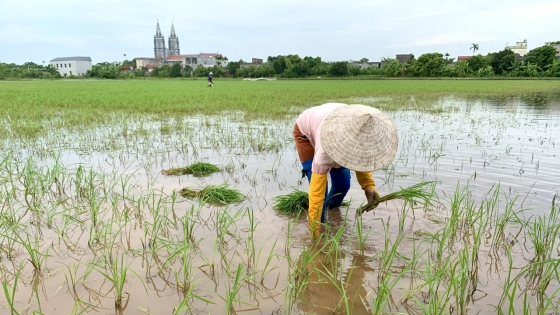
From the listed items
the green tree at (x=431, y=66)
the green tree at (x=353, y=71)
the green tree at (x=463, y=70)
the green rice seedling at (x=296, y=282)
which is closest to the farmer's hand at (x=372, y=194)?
the green rice seedling at (x=296, y=282)

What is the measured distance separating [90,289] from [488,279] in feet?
7.22

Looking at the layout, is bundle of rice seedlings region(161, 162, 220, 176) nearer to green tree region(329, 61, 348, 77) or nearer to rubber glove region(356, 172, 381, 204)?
rubber glove region(356, 172, 381, 204)

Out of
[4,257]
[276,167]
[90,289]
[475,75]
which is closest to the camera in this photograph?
[90,289]

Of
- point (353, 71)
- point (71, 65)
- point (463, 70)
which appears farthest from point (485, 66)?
point (71, 65)

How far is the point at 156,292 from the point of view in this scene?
185cm

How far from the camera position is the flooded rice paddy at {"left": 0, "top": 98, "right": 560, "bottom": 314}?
1777 mm

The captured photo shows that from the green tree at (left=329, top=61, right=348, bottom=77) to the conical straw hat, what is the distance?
45514 millimetres

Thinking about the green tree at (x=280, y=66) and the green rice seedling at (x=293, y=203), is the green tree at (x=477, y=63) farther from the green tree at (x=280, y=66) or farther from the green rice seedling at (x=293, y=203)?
the green rice seedling at (x=293, y=203)

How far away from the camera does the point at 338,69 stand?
45.7 m

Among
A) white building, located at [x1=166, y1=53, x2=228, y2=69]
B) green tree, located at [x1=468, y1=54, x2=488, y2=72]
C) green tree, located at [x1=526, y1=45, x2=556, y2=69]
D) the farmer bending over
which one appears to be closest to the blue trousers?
the farmer bending over

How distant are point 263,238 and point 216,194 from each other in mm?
817

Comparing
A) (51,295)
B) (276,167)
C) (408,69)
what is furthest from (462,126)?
(408,69)

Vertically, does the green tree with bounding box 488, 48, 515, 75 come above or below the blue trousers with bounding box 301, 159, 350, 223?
above

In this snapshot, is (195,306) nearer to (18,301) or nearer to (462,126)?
(18,301)
